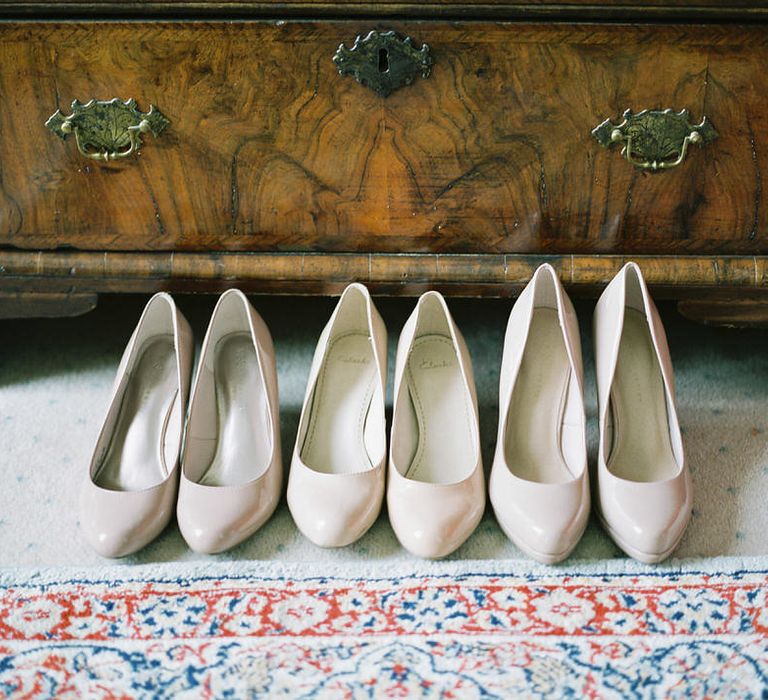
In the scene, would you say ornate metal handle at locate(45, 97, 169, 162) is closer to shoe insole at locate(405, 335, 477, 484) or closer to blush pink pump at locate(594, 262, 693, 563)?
shoe insole at locate(405, 335, 477, 484)

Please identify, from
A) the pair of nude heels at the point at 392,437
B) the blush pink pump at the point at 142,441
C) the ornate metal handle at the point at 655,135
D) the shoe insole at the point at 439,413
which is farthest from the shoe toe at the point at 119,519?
the ornate metal handle at the point at 655,135

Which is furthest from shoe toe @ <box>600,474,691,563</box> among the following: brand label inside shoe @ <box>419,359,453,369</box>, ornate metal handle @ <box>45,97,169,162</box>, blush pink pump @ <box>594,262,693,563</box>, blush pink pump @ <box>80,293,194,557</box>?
ornate metal handle @ <box>45,97,169,162</box>

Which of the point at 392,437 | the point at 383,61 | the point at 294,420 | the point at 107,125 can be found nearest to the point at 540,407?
the point at 392,437

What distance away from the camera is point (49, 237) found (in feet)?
2.78

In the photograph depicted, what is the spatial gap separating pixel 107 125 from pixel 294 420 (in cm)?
36

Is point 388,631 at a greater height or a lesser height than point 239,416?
lesser

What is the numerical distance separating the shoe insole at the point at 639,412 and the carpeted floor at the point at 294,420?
53 millimetres

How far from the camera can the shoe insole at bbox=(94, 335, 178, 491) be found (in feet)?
2.57

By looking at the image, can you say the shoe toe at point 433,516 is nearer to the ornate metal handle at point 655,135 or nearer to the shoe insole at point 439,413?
the shoe insole at point 439,413

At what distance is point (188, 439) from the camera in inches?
30.3

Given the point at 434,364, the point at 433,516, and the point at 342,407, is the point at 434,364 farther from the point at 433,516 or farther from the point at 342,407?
the point at 433,516

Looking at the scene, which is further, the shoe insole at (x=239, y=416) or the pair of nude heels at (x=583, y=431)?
the shoe insole at (x=239, y=416)

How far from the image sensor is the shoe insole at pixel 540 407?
0.78 metres

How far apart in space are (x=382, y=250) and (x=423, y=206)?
69 millimetres
